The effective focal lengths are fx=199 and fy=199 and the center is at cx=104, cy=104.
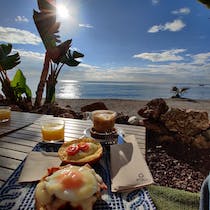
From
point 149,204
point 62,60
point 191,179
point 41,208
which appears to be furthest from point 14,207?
point 62,60

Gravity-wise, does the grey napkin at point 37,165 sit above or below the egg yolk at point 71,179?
below

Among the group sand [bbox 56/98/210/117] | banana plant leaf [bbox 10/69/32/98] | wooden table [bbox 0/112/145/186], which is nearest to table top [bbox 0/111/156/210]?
wooden table [bbox 0/112/145/186]

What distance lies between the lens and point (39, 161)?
112 cm

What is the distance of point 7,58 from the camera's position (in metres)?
5.02

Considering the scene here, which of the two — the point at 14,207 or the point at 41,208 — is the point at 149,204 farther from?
the point at 14,207

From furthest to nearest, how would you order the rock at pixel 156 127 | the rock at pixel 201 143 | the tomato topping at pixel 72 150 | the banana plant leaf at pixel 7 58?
the banana plant leaf at pixel 7 58, the rock at pixel 156 127, the rock at pixel 201 143, the tomato topping at pixel 72 150

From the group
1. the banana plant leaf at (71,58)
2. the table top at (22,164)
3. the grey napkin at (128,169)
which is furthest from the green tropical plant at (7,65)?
the grey napkin at (128,169)

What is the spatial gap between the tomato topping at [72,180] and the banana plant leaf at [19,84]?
4.77 m

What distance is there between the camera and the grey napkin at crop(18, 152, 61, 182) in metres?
0.96

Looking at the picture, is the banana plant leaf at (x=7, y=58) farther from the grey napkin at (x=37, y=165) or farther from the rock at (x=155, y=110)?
the grey napkin at (x=37, y=165)

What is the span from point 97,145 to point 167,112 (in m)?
2.97

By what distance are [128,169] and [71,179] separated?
0.38m

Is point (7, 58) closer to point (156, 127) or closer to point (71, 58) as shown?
point (71, 58)

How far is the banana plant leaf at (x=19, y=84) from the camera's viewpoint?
5027 mm
